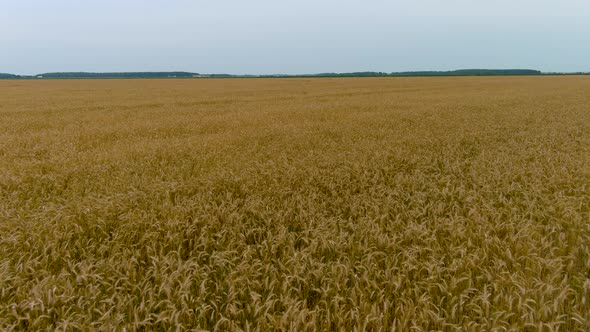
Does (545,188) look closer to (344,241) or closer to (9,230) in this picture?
(344,241)

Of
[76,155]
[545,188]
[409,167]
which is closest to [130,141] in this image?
[76,155]

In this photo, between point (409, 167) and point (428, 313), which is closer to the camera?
point (428, 313)

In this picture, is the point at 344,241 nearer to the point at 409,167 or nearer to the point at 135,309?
the point at 135,309

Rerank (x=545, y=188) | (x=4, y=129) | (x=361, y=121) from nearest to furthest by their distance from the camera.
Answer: (x=545, y=188), (x=4, y=129), (x=361, y=121)

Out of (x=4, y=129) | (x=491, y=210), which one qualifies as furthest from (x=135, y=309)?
(x=4, y=129)

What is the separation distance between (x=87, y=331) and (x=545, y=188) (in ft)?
20.2

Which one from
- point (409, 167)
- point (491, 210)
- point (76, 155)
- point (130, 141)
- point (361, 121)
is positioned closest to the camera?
point (491, 210)

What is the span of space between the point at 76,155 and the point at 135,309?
6864 millimetres

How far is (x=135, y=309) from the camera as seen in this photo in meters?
2.23

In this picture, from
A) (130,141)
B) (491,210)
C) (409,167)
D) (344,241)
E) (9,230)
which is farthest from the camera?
(130,141)

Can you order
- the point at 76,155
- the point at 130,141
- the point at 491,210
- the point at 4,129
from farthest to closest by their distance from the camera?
the point at 4,129
the point at 130,141
the point at 76,155
the point at 491,210

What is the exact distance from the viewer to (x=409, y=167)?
6.43 m

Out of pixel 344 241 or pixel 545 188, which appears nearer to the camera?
pixel 344 241

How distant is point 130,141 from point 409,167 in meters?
8.51
